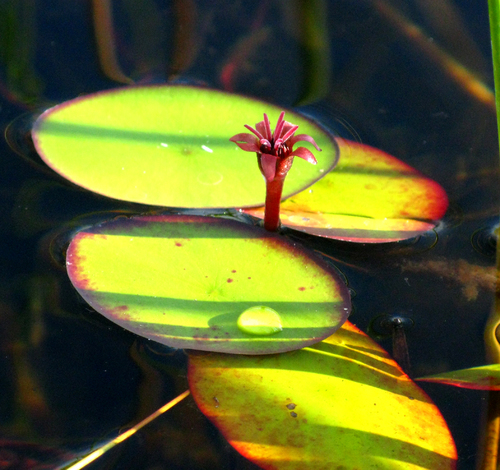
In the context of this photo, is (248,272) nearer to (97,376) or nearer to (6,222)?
(97,376)

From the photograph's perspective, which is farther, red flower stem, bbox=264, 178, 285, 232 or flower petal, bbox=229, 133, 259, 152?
red flower stem, bbox=264, 178, 285, 232

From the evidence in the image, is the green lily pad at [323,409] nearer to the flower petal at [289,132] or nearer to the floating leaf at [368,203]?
the floating leaf at [368,203]

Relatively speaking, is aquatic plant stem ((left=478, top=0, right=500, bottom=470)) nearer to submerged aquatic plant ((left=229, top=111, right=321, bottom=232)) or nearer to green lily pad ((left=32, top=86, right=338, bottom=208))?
submerged aquatic plant ((left=229, top=111, right=321, bottom=232))

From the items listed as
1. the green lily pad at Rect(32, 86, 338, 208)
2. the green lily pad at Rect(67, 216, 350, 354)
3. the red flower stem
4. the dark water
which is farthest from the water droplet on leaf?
the green lily pad at Rect(32, 86, 338, 208)

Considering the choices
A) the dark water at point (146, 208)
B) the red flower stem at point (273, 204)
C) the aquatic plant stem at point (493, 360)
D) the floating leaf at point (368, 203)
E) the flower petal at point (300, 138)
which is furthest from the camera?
the floating leaf at point (368, 203)

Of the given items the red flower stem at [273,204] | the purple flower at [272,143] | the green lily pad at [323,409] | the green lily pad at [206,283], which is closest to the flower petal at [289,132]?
the purple flower at [272,143]

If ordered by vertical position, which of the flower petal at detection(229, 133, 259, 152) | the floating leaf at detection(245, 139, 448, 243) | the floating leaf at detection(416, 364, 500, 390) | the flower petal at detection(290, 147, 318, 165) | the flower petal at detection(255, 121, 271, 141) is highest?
the flower petal at detection(255, 121, 271, 141)

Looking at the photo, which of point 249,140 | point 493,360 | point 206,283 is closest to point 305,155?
point 249,140
